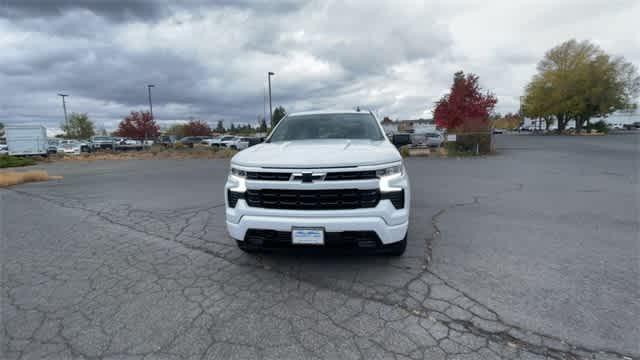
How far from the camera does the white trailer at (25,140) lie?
2516cm

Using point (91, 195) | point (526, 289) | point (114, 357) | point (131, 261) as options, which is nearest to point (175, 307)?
point (114, 357)

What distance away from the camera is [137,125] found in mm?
40531

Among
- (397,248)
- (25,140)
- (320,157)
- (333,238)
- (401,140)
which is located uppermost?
(25,140)

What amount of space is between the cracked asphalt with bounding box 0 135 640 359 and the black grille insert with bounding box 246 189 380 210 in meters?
0.80

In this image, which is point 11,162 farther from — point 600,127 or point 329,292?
point 600,127

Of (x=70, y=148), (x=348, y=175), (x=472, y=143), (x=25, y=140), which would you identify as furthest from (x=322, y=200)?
(x=70, y=148)

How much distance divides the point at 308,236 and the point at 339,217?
13.8 inches

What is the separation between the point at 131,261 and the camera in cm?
380

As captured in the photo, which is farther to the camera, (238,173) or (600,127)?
(600,127)

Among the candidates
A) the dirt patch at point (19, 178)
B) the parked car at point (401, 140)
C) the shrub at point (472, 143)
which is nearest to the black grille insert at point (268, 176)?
the parked car at point (401, 140)

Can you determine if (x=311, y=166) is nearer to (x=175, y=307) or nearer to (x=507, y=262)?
(x=175, y=307)

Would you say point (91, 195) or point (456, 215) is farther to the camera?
point (91, 195)

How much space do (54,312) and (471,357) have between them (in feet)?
11.5

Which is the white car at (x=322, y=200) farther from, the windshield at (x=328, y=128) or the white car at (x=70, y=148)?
the white car at (x=70, y=148)
